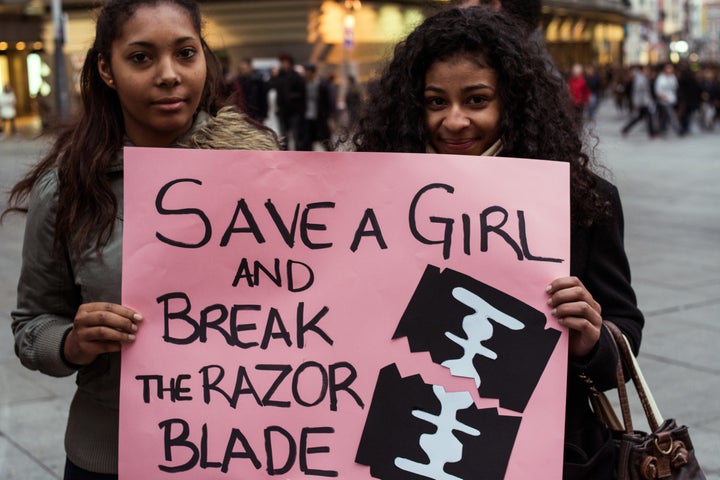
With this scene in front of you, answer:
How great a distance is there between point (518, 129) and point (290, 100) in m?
15.0

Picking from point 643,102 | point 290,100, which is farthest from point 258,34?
point 290,100

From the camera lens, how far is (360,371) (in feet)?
6.44

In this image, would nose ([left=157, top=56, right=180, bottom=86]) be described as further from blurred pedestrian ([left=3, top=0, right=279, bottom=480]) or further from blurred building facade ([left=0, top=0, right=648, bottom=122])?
blurred building facade ([left=0, top=0, right=648, bottom=122])

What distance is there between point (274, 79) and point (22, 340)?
1561cm

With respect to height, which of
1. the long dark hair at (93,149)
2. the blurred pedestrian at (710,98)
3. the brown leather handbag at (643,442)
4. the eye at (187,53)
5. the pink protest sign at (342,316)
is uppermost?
the eye at (187,53)

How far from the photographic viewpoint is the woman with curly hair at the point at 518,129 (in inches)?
80.5

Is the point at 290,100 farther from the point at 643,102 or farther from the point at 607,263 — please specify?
the point at 607,263

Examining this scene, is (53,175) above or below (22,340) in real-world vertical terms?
above

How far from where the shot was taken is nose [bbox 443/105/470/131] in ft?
6.63

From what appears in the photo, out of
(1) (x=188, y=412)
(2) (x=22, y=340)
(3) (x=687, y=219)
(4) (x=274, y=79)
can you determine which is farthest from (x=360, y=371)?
(4) (x=274, y=79)

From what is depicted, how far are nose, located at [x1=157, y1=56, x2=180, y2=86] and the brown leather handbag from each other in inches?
39.4

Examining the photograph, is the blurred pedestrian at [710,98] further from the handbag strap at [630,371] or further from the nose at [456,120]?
the nose at [456,120]

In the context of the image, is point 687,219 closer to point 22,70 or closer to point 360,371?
point 360,371

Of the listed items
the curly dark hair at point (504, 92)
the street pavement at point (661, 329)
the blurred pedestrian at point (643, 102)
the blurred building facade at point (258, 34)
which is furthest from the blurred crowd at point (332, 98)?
the curly dark hair at point (504, 92)
